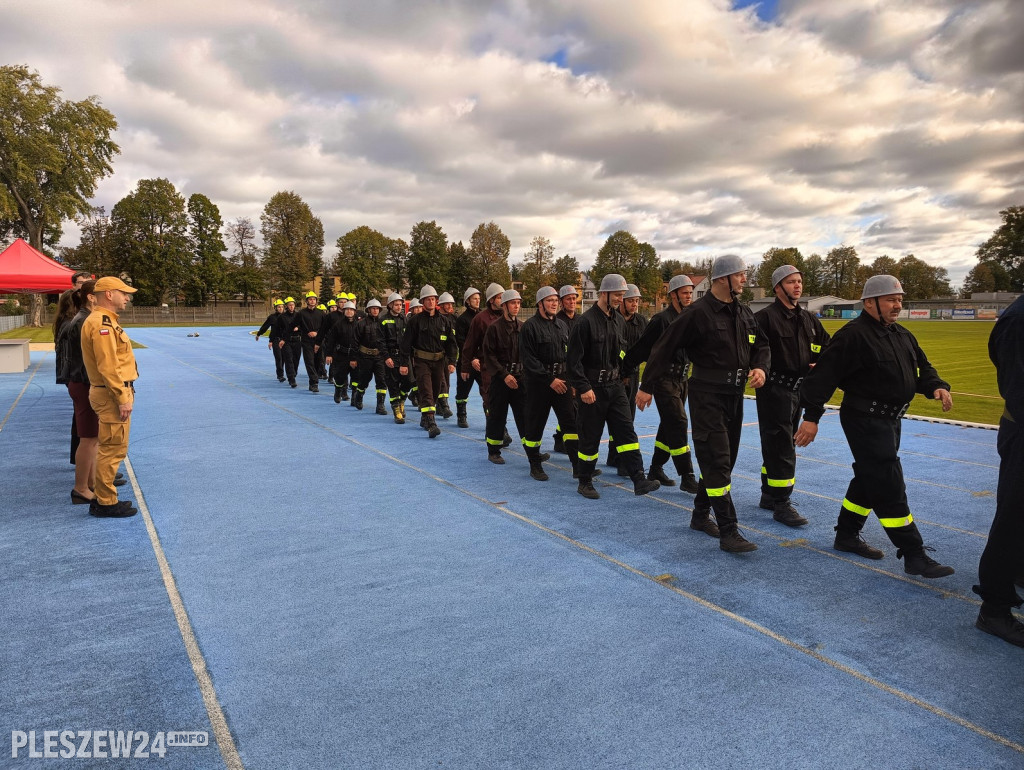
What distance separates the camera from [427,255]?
82562 mm

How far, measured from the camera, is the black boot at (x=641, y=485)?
623 centimetres

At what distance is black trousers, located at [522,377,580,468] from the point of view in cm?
710

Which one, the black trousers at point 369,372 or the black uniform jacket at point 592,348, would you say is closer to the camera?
the black uniform jacket at point 592,348

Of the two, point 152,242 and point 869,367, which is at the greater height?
point 152,242

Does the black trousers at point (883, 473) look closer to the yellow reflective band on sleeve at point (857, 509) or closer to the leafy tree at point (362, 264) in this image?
the yellow reflective band on sleeve at point (857, 509)

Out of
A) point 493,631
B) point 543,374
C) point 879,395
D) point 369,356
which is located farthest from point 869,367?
point 369,356

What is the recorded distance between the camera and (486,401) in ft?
31.8

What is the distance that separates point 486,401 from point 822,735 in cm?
730

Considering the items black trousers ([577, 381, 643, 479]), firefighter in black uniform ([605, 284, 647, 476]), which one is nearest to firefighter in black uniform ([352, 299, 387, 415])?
firefighter in black uniform ([605, 284, 647, 476])

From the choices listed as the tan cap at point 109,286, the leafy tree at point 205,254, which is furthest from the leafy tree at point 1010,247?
the tan cap at point 109,286

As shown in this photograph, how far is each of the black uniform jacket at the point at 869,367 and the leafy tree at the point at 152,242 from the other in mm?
73978

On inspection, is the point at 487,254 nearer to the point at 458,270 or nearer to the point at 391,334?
the point at 458,270

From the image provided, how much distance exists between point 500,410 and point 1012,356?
17.6ft

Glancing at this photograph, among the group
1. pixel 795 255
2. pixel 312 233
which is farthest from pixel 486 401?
pixel 795 255
